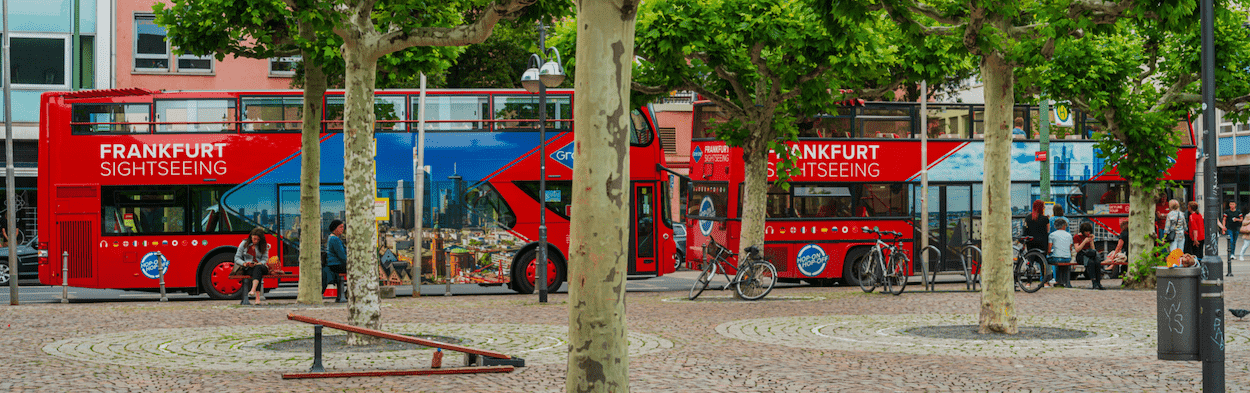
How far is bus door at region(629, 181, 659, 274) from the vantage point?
823 inches

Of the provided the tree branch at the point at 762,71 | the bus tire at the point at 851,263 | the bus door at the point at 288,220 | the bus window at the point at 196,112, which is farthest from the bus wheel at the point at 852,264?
the bus window at the point at 196,112

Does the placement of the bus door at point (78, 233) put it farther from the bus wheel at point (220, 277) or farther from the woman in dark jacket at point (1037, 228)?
the woman in dark jacket at point (1037, 228)

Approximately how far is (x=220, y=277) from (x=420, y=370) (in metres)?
11.7

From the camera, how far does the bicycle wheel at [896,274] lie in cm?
1888

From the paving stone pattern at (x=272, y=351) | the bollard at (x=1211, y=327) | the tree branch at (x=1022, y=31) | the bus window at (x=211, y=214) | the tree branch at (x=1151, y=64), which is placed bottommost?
the paving stone pattern at (x=272, y=351)

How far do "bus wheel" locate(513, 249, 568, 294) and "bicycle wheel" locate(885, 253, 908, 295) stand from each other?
18.0 ft

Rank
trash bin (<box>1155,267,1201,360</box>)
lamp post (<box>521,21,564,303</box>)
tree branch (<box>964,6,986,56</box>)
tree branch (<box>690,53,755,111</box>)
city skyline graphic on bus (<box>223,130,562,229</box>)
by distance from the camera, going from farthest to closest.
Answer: city skyline graphic on bus (<box>223,130,562,229</box>)
tree branch (<box>690,53,755,111</box>)
lamp post (<box>521,21,564,303</box>)
tree branch (<box>964,6,986,56</box>)
trash bin (<box>1155,267,1201,360</box>)

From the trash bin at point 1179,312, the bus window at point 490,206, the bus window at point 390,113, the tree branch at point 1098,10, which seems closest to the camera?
the trash bin at point 1179,312

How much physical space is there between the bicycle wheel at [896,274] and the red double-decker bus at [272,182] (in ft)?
13.1

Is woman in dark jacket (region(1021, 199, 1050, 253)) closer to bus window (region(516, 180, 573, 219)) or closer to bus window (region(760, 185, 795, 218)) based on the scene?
bus window (region(760, 185, 795, 218))

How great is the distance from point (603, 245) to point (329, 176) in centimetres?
1518

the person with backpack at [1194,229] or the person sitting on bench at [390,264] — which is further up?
the person with backpack at [1194,229]

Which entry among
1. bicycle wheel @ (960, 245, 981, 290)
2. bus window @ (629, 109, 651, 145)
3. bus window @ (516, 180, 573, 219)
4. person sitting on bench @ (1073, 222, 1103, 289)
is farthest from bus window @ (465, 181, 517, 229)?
person sitting on bench @ (1073, 222, 1103, 289)

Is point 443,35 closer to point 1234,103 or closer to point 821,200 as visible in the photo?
point 821,200
